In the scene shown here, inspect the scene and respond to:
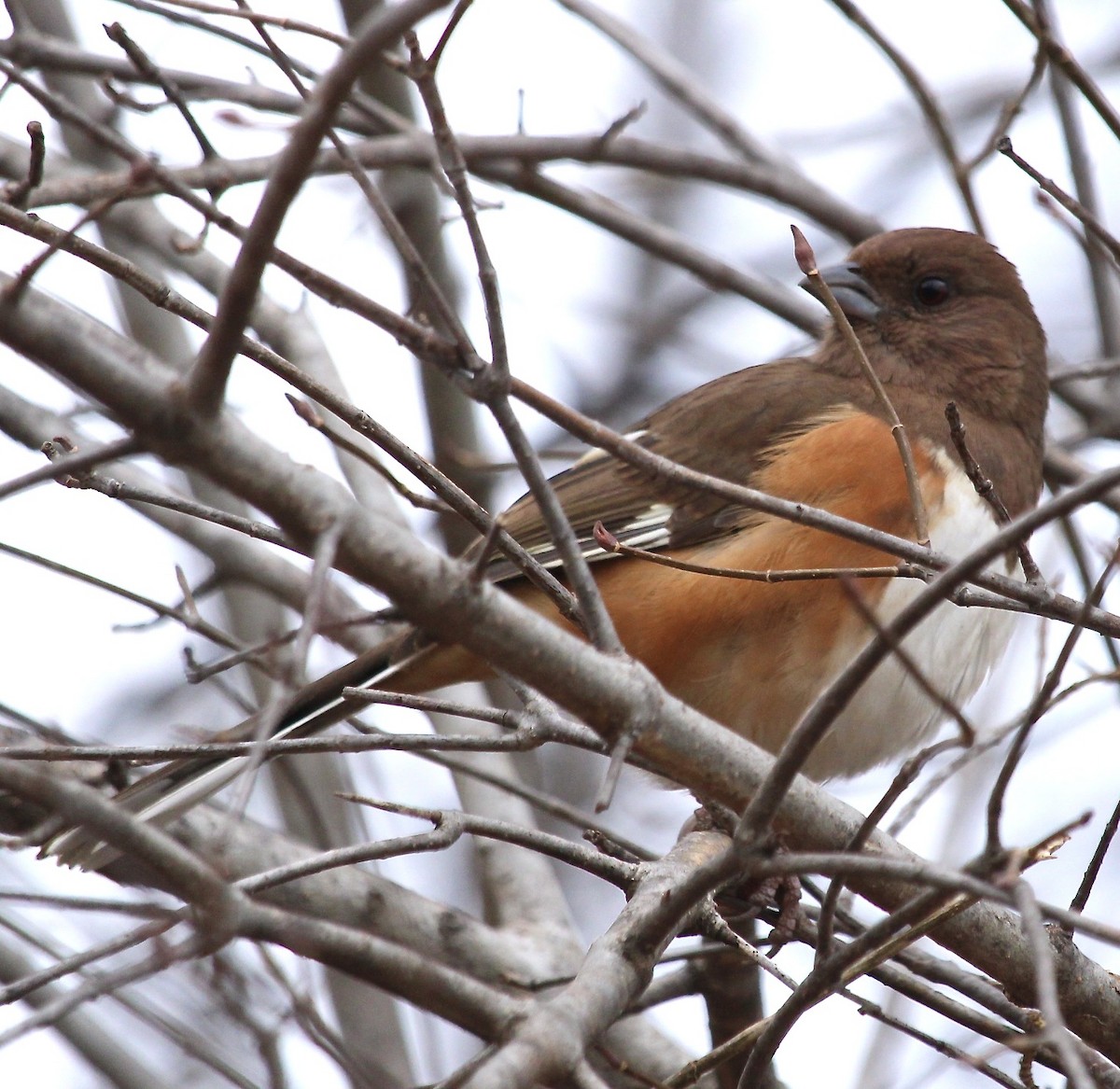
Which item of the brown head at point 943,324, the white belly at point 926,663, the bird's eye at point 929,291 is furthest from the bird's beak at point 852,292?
the white belly at point 926,663

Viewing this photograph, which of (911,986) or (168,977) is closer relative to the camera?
(911,986)

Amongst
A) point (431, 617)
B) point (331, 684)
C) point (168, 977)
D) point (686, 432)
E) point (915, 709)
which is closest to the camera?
point (431, 617)

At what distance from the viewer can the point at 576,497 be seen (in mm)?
3369

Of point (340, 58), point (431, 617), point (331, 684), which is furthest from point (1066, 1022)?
point (340, 58)

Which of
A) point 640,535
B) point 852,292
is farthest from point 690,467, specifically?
point 852,292

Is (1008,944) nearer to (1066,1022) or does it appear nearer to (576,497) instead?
(1066,1022)

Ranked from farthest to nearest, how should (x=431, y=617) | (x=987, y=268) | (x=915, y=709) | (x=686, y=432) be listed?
(x=987, y=268)
(x=686, y=432)
(x=915, y=709)
(x=431, y=617)

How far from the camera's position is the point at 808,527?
2.63 m

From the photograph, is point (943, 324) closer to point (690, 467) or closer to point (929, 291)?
point (929, 291)

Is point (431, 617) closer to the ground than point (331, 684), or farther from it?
closer to the ground

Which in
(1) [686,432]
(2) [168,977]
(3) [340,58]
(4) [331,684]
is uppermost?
(1) [686,432]

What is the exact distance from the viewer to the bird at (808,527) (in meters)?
2.91

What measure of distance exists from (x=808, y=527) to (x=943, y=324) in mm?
1172

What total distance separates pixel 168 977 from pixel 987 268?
2.56 meters
